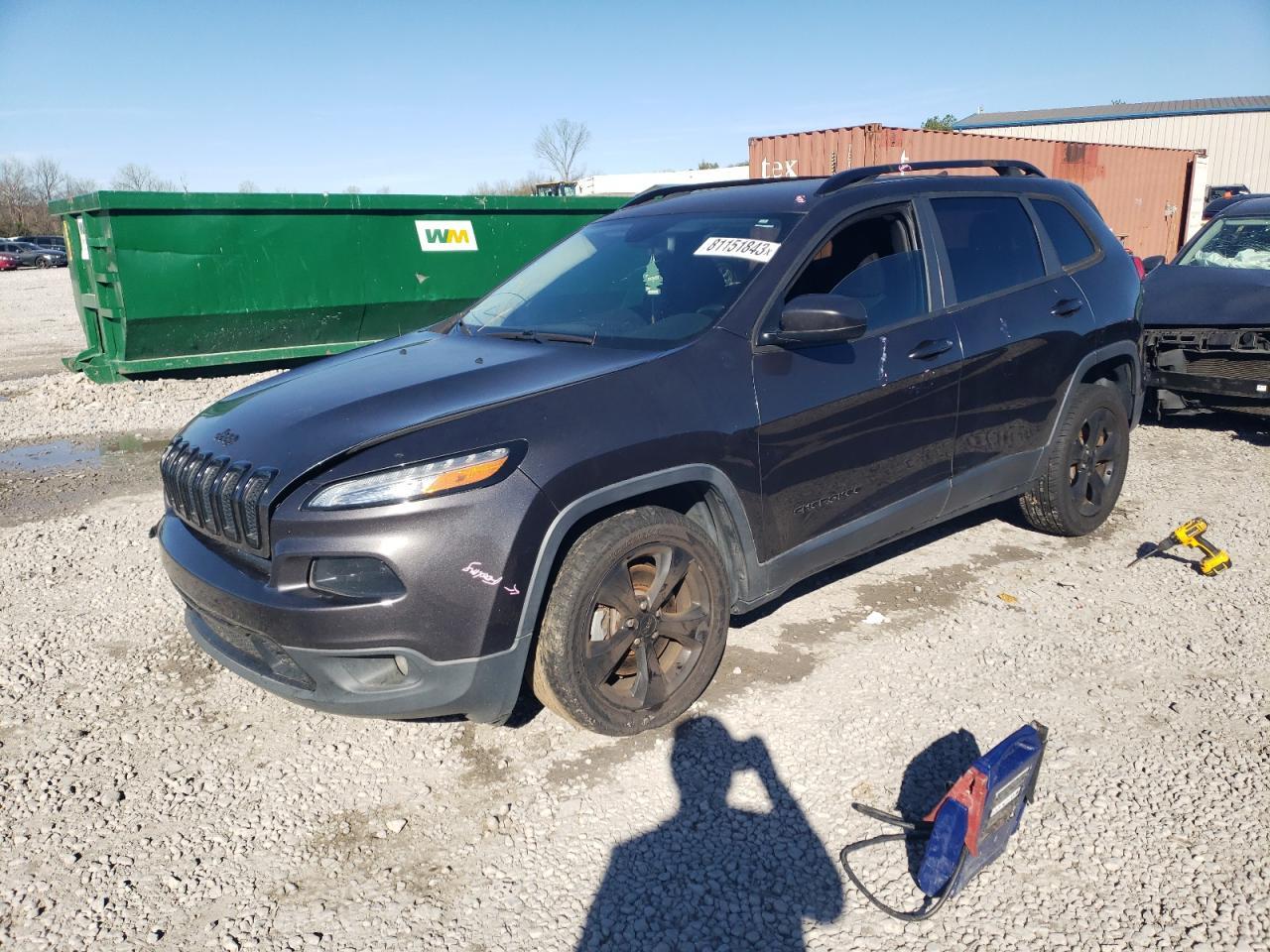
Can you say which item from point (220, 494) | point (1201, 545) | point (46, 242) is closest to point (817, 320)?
point (220, 494)

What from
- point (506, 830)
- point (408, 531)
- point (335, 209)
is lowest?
point (506, 830)

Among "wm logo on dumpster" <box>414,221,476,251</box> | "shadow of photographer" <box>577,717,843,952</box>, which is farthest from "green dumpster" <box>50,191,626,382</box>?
"shadow of photographer" <box>577,717,843,952</box>

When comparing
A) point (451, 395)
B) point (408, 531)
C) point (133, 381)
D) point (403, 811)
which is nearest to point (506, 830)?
point (403, 811)

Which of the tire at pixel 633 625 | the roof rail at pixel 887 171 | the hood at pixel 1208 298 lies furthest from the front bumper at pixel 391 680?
the hood at pixel 1208 298

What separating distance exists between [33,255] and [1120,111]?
5292 cm

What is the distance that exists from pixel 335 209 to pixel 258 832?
27.3 ft

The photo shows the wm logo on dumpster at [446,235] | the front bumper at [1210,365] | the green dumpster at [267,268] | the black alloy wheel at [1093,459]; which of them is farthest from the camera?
the wm logo on dumpster at [446,235]

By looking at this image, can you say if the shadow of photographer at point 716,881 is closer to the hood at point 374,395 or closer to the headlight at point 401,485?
the headlight at point 401,485

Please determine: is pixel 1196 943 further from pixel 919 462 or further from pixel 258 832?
pixel 258 832

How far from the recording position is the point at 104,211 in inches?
342

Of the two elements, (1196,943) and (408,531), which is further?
(408,531)

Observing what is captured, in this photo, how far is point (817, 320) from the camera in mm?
3268

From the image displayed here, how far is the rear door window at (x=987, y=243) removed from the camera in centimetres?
413

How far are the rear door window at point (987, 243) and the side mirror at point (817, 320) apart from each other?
1018 millimetres
